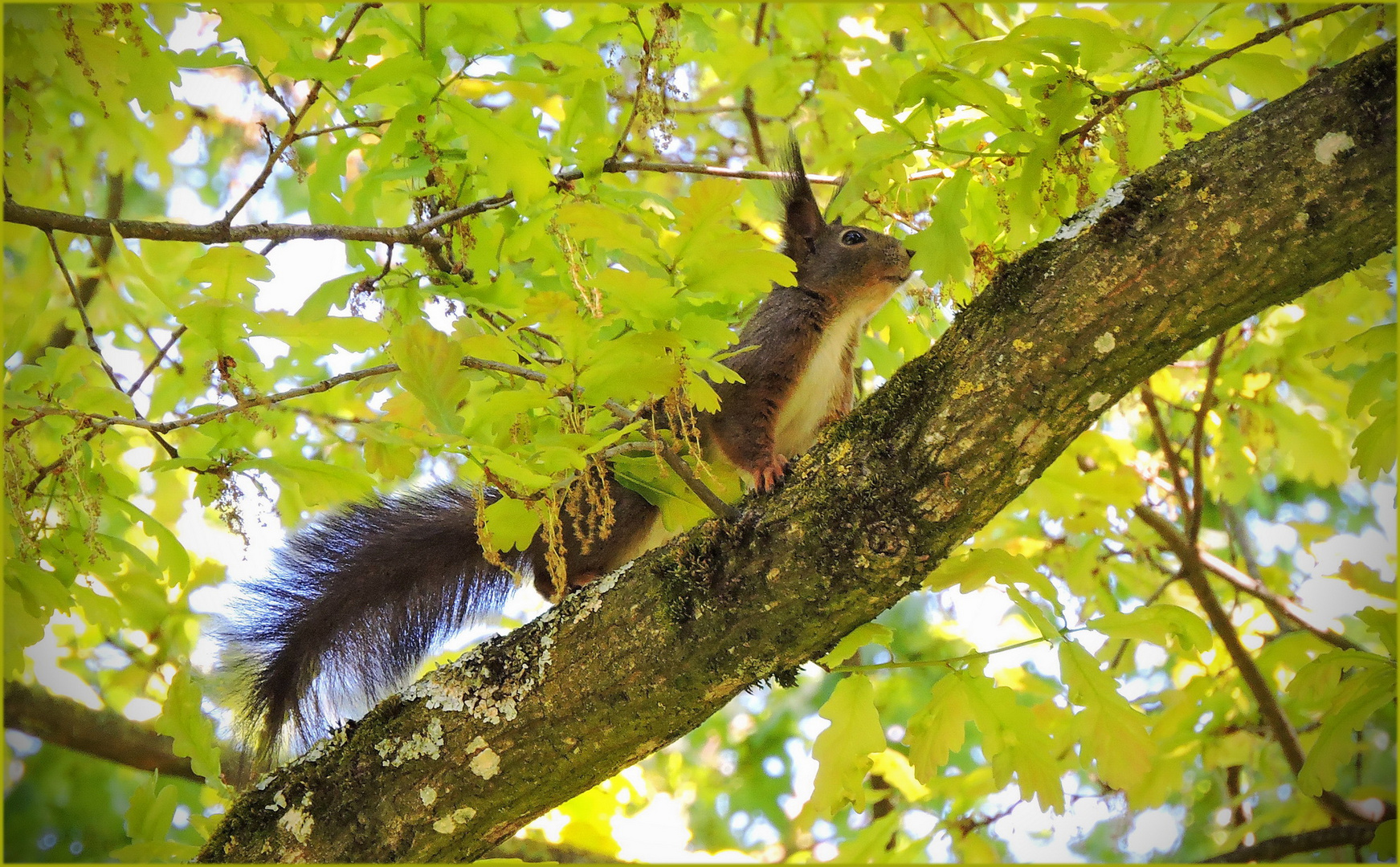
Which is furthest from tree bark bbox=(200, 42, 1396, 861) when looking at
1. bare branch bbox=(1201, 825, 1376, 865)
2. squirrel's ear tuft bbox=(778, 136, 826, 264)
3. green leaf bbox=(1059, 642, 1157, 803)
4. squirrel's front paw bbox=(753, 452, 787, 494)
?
bare branch bbox=(1201, 825, 1376, 865)

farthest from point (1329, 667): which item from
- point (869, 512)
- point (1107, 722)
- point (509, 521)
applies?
point (509, 521)

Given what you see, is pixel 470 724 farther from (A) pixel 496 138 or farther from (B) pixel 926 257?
(B) pixel 926 257

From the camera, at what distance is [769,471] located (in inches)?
96.0

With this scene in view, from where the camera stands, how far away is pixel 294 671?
257cm

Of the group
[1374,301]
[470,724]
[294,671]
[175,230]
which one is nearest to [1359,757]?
[1374,301]

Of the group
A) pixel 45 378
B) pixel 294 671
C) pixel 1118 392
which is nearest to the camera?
pixel 1118 392

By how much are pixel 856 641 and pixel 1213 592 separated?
1972 mm

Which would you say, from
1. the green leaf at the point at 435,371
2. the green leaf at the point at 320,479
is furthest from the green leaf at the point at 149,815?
the green leaf at the point at 435,371

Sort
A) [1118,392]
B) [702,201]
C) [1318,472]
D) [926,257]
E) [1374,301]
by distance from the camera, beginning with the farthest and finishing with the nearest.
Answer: [1318,472] < [1374,301] < [926,257] < [1118,392] < [702,201]

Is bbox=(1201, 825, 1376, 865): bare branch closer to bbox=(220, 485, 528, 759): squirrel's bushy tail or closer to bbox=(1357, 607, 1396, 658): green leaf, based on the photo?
bbox=(1357, 607, 1396, 658): green leaf

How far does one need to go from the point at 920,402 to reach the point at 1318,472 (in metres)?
2.68

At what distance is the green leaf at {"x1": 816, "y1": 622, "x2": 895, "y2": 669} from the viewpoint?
6.53 ft

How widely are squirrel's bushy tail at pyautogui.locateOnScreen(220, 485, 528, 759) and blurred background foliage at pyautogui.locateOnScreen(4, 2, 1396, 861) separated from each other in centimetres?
13

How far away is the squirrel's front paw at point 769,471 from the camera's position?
Result: 92.8 inches
